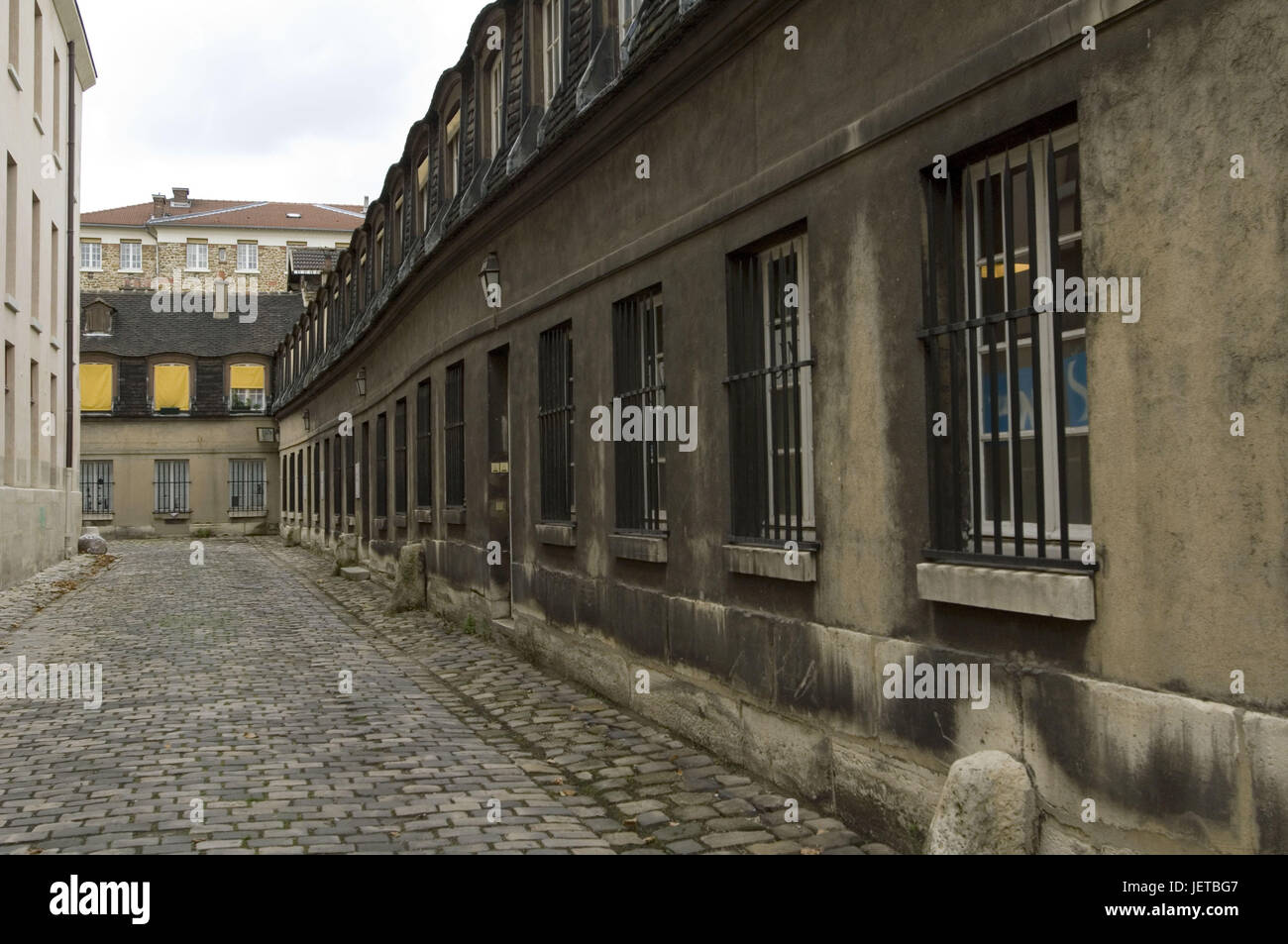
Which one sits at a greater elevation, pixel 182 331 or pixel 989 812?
pixel 182 331

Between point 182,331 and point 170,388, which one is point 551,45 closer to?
point 170,388

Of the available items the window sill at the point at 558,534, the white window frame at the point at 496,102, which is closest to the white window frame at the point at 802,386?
the window sill at the point at 558,534

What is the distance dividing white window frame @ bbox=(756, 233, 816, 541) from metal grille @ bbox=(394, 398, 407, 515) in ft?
40.1

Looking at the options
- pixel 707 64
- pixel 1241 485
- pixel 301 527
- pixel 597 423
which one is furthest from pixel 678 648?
pixel 301 527

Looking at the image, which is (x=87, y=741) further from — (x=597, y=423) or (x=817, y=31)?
(x=817, y=31)

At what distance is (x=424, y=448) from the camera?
54.2 ft

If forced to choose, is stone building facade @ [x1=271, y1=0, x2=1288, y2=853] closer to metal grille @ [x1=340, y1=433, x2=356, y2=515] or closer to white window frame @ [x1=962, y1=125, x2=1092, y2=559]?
white window frame @ [x1=962, y1=125, x2=1092, y2=559]

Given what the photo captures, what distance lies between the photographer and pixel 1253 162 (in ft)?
11.5

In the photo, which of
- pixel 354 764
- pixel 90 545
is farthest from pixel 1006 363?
pixel 90 545

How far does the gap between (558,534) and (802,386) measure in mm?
Answer: 4047

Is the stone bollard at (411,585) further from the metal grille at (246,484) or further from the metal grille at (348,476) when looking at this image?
the metal grille at (246,484)

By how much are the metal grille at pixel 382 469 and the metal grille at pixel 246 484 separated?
2481 centimetres

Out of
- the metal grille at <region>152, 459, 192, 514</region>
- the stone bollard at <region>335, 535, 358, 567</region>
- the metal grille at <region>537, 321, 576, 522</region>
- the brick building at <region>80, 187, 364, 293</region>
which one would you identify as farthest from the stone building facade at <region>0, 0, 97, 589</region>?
the brick building at <region>80, 187, 364, 293</region>
